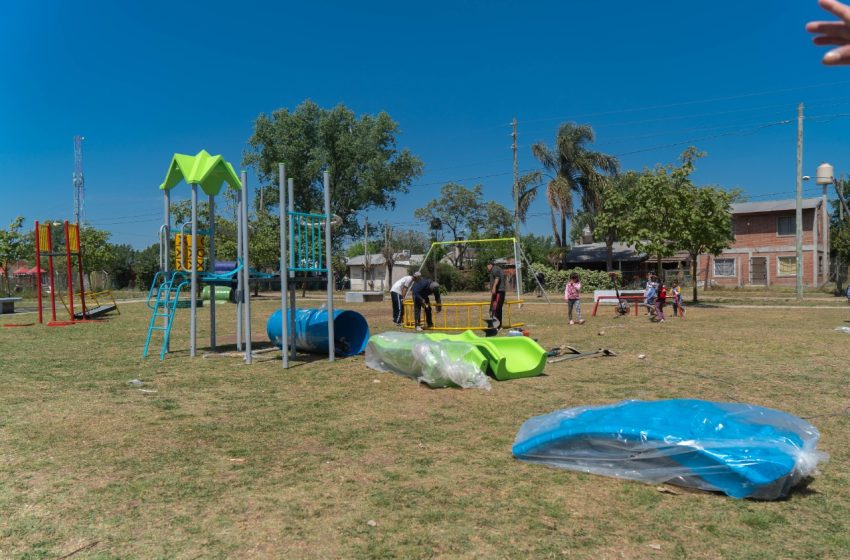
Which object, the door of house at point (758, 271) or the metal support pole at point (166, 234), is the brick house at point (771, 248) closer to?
the door of house at point (758, 271)

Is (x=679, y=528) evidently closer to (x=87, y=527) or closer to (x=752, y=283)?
(x=87, y=527)

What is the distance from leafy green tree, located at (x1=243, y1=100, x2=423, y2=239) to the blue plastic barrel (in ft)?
117

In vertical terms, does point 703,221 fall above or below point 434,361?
above

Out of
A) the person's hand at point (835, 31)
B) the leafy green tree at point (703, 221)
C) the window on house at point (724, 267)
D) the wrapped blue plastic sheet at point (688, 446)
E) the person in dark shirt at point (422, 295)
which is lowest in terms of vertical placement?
the wrapped blue plastic sheet at point (688, 446)

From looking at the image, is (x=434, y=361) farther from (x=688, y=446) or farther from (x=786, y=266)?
(x=786, y=266)

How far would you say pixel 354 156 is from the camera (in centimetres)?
4731

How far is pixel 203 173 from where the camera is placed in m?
A: 10.3

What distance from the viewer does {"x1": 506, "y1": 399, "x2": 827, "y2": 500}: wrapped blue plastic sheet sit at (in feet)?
12.8

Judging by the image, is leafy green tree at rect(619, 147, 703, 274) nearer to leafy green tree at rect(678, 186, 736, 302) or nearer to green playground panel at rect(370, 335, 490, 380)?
leafy green tree at rect(678, 186, 736, 302)

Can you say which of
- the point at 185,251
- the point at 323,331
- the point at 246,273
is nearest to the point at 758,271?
the point at 323,331

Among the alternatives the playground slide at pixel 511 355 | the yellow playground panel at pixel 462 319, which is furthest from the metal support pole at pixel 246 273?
the yellow playground panel at pixel 462 319

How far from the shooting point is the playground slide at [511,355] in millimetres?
8250

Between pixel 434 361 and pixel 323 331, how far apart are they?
3501 mm

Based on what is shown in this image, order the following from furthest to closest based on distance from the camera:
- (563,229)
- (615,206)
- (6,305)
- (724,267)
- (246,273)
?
(724,267) < (563,229) < (615,206) < (6,305) < (246,273)
